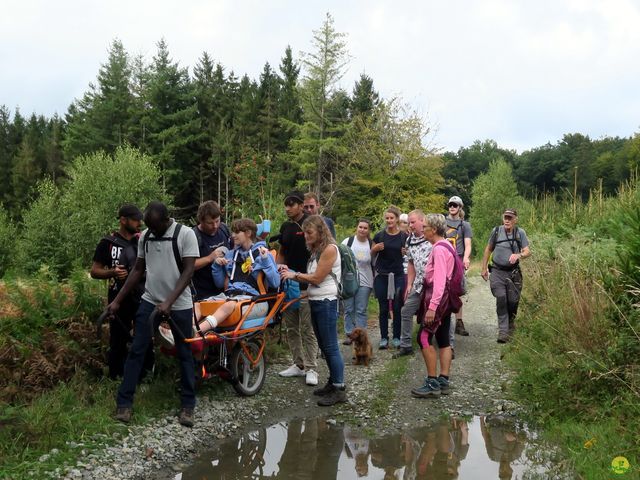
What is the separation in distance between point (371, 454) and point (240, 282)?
Result: 2.31 meters

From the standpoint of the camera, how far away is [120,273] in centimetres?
588

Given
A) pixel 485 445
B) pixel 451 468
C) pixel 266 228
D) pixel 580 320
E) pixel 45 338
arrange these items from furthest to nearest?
pixel 266 228
pixel 45 338
pixel 580 320
pixel 485 445
pixel 451 468

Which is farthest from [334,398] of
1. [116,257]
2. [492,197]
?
[492,197]

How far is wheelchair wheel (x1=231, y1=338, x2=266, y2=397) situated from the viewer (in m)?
6.11

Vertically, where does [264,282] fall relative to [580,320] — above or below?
above

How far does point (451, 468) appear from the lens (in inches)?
181

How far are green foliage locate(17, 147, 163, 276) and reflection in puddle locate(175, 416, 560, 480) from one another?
108ft

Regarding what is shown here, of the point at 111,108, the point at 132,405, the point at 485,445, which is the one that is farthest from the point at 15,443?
the point at 111,108

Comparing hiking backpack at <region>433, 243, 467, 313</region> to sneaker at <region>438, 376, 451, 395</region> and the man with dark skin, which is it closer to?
sneaker at <region>438, 376, 451, 395</region>

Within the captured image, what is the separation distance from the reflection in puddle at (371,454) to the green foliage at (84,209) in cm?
3278

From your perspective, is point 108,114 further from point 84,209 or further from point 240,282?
point 240,282

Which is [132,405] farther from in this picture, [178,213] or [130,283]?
[178,213]

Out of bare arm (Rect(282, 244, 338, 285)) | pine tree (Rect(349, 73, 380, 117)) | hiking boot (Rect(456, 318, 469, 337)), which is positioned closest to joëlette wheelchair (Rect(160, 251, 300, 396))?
bare arm (Rect(282, 244, 338, 285))

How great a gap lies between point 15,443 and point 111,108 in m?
57.5
